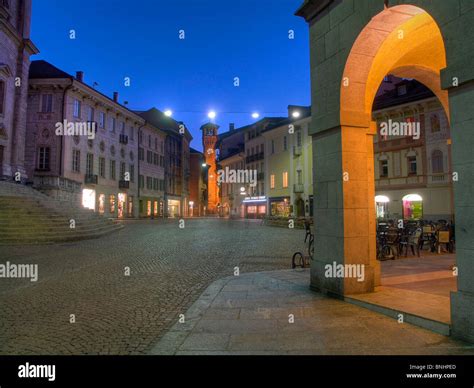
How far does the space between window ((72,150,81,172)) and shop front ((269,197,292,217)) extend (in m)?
23.9

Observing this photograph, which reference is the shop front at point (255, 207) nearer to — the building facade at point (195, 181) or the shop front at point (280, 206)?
the shop front at point (280, 206)

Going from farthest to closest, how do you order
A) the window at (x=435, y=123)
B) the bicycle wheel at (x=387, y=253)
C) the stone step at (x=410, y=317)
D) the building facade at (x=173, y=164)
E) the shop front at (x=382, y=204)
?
the building facade at (x=173, y=164) < the shop front at (x=382, y=204) < the window at (x=435, y=123) < the bicycle wheel at (x=387, y=253) < the stone step at (x=410, y=317)

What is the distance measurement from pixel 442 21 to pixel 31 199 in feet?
69.0

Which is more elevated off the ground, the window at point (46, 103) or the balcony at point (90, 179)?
the window at point (46, 103)

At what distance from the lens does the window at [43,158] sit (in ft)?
108

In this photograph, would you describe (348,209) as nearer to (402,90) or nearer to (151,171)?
(402,90)

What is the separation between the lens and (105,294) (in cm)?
692

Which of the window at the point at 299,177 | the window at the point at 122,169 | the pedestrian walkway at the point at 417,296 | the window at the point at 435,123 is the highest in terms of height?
the window at the point at 435,123

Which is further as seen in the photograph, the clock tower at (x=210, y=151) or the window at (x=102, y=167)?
the clock tower at (x=210, y=151)

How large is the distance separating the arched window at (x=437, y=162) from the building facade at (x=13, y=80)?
1242 inches

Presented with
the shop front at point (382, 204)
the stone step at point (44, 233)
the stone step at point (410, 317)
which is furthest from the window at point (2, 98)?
the shop front at point (382, 204)
